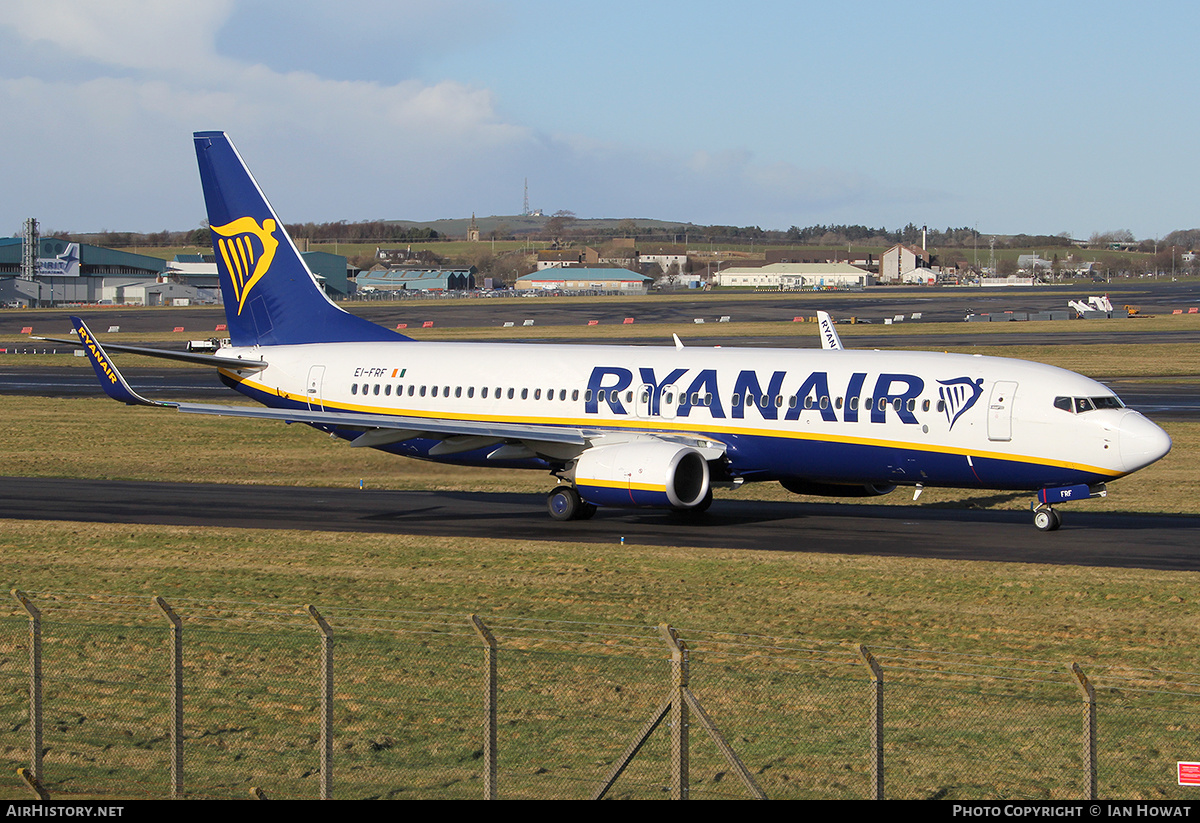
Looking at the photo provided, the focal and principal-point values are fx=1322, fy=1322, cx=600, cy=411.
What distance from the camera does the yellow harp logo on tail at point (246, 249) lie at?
142 ft

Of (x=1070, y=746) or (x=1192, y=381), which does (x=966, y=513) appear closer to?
(x=1070, y=746)

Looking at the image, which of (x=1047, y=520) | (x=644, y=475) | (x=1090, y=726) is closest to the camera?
(x=1090, y=726)

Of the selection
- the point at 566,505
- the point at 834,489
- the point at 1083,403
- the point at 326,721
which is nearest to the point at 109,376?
the point at 566,505

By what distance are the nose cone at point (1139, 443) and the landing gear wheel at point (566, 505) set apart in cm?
1362

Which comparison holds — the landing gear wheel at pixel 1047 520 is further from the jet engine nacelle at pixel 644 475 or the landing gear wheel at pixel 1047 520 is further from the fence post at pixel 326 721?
the fence post at pixel 326 721

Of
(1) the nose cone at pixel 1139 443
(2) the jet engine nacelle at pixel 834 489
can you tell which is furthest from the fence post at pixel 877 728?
(2) the jet engine nacelle at pixel 834 489

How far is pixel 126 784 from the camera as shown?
1498 centimetres

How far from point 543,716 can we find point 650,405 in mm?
18397

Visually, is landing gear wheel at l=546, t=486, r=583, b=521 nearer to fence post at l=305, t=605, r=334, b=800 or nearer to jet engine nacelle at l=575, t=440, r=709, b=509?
jet engine nacelle at l=575, t=440, r=709, b=509

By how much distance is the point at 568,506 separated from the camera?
116ft

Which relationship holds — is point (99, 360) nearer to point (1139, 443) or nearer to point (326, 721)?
point (326, 721)
